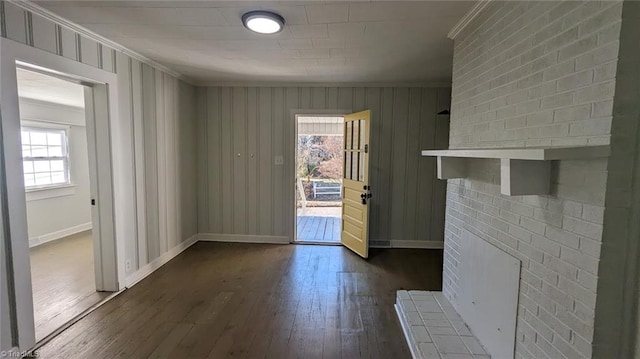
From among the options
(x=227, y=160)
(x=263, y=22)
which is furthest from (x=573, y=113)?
(x=227, y=160)

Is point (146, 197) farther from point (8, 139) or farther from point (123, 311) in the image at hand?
point (8, 139)

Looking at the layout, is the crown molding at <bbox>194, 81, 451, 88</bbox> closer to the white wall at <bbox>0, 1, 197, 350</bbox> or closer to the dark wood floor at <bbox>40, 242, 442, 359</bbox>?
the white wall at <bbox>0, 1, 197, 350</bbox>

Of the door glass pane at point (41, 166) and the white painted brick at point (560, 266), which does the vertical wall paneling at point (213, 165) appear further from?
the white painted brick at point (560, 266)

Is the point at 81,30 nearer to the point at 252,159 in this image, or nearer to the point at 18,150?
the point at 18,150

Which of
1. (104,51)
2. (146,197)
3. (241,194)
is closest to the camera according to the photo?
(104,51)

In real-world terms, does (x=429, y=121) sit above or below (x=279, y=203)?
above

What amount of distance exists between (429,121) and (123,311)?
165 inches

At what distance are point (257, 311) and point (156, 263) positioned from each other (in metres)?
1.67

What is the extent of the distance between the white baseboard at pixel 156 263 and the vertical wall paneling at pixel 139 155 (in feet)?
0.27

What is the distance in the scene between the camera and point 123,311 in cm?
265

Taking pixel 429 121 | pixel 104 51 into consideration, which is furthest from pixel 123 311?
pixel 429 121

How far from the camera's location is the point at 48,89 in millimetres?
3896

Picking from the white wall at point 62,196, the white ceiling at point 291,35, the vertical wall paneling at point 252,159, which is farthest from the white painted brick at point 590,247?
the white wall at point 62,196

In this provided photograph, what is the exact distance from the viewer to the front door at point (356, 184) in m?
4.04
